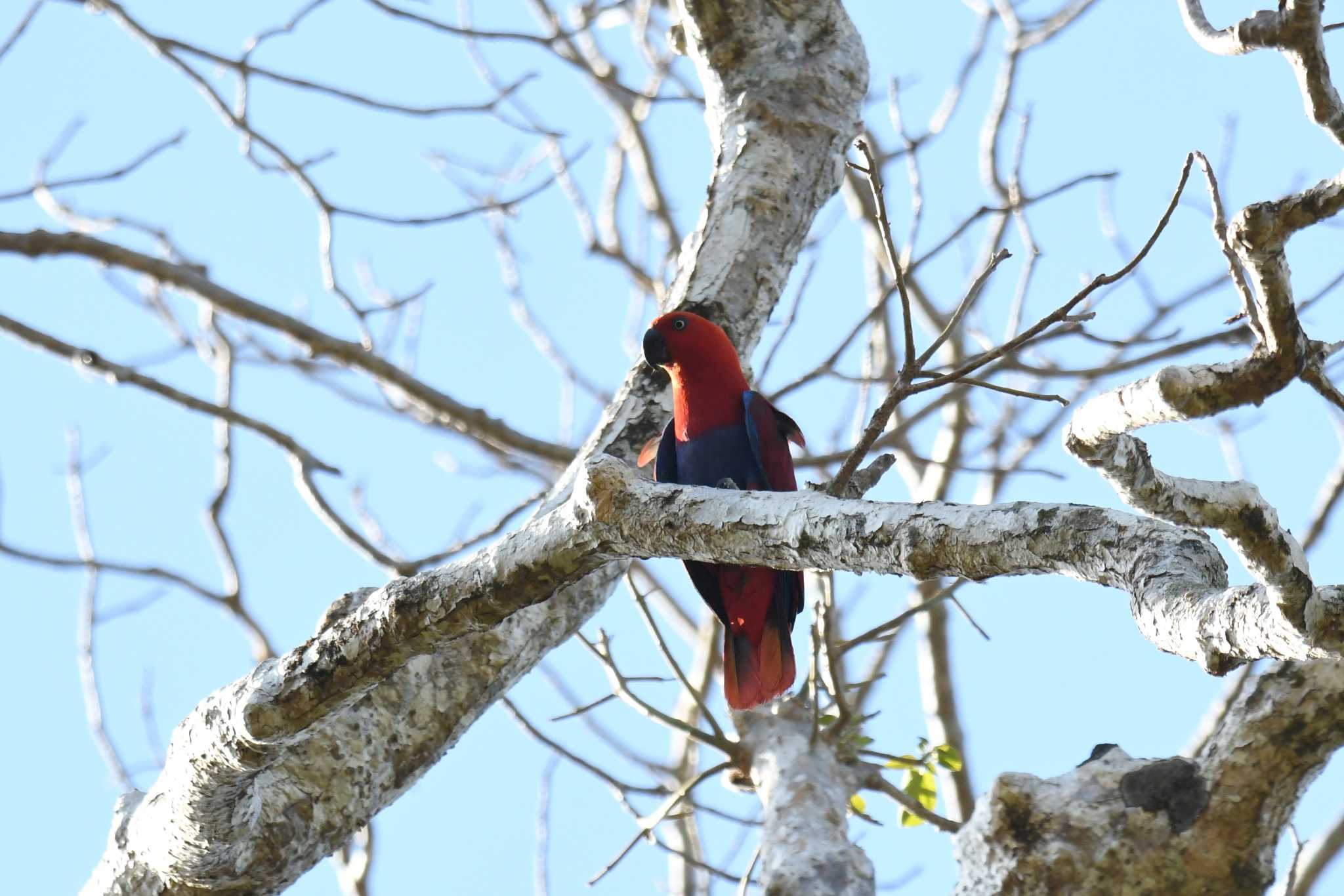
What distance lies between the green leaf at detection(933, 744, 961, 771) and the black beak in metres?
1.61

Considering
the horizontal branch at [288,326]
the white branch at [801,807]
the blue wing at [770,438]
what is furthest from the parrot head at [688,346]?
the white branch at [801,807]

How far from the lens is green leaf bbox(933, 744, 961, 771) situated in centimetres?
389

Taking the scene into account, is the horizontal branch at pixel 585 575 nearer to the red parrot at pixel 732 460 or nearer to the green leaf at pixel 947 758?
the red parrot at pixel 732 460

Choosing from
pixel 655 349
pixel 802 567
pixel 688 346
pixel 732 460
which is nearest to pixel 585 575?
pixel 802 567

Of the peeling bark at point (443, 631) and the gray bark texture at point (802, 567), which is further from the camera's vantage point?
the peeling bark at point (443, 631)

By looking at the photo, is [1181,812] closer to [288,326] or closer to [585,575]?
[585,575]

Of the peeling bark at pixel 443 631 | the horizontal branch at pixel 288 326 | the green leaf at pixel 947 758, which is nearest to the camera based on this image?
the peeling bark at pixel 443 631

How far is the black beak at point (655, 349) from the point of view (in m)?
3.19

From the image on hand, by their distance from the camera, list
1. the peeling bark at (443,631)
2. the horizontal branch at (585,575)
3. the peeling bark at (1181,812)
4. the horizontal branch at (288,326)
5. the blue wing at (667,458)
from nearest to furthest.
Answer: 1. the horizontal branch at (585,575)
2. the peeling bark at (443,631)
3. the peeling bark at (1181,812)
4. the horizontal branch at (288,326)
5. the blue wing at (667,458)

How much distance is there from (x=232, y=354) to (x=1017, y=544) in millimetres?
3627

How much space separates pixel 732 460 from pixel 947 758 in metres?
1.27

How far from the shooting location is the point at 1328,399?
1.61 meters

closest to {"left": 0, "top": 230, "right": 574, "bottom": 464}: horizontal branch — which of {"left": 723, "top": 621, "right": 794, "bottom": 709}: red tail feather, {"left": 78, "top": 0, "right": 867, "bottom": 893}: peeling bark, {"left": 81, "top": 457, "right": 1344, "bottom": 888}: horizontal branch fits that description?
{"left": 78, "top": 0, "right": 867, "bottom": 893}: peeling bark

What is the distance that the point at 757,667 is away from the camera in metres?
3.36
